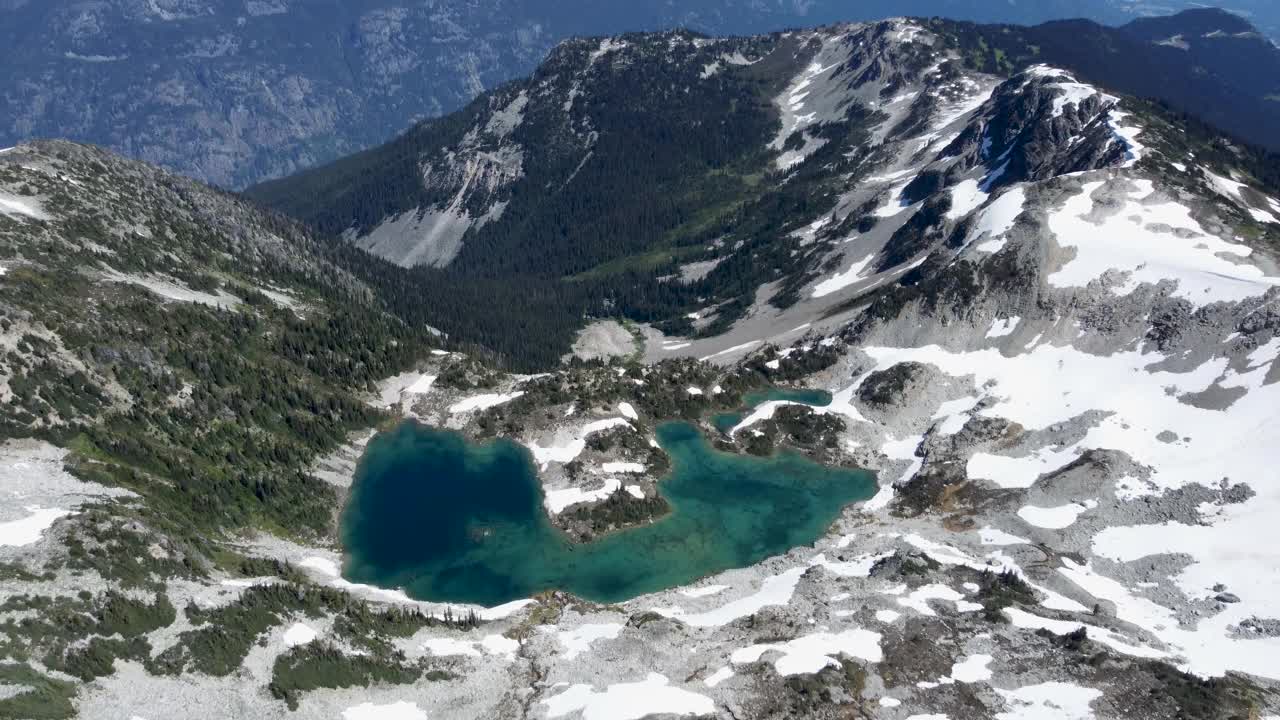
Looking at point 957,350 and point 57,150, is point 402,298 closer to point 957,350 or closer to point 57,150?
point 57,150

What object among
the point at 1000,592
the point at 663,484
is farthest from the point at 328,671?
the point at 1000,592

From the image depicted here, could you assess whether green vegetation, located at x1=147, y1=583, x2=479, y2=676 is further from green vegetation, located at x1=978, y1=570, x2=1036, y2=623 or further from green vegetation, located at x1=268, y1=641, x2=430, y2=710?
green vegetation, located at x1=978, y1=570, x2=1036, y2=623

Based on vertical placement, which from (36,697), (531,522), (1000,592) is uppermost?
(36,697)

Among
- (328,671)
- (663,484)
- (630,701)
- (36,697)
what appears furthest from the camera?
(663,484)

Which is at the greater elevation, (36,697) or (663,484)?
(36,697)

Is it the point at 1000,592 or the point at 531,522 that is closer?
the point at 1000,592

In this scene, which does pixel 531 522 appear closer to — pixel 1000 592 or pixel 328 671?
pixel 328 671

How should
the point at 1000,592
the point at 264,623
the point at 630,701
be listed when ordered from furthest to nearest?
the point at 1000,592 → the point at 264,623 → the point at 630,701
